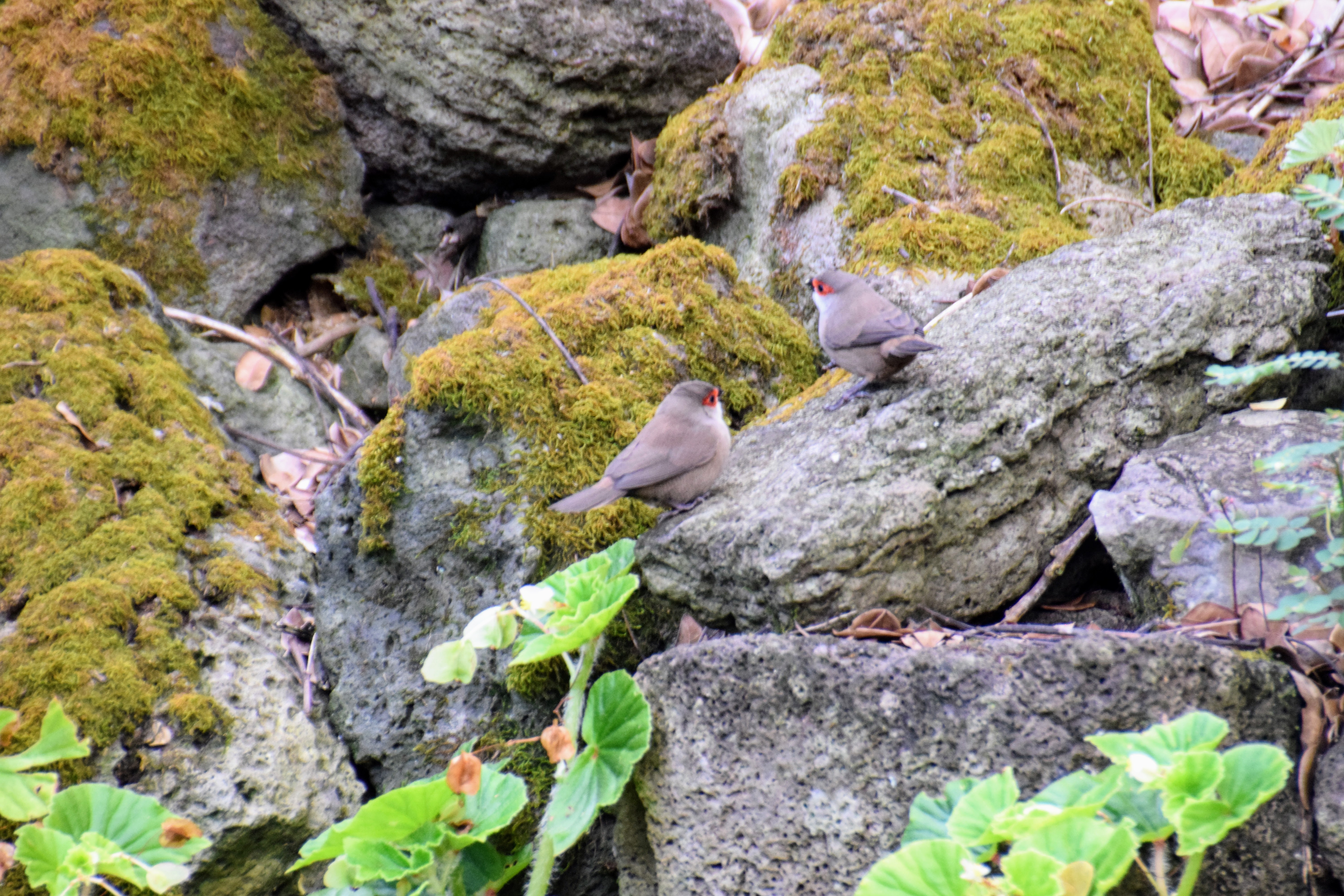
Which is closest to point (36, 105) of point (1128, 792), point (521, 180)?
point (521, 180)

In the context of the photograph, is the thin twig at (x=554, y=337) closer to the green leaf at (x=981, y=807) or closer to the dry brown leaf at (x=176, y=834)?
the dry brown leaf at (x=176, y=834)

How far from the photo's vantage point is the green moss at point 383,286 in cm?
604

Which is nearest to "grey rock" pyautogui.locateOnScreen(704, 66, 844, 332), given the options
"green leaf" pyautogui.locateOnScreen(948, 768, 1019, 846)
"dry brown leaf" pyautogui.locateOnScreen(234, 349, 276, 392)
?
"dry brown leaf" pyautogui.locateOnScreen(234, 349, 276, 392)

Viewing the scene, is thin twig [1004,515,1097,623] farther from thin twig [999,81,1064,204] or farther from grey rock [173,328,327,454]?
grey rock [173,328,327,454]

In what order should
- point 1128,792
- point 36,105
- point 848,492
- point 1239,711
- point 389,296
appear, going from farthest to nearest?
point 389,296, point 36,105, point 848,492, point 1239,711, point 1128,792

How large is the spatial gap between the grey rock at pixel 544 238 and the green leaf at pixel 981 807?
441 cm

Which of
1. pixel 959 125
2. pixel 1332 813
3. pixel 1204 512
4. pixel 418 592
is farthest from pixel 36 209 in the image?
pixel 1332 813

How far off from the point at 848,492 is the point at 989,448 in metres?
0.49

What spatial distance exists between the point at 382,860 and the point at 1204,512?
2440 millimetres

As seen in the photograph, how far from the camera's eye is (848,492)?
3025 mm

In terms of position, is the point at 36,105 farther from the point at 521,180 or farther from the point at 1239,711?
the point at 1239,711

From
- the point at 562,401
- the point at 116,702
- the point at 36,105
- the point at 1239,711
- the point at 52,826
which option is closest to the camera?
the point at 1239,711

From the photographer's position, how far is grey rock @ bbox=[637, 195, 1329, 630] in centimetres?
297

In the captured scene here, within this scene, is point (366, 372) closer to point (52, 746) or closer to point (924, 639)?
point (52, 746)
